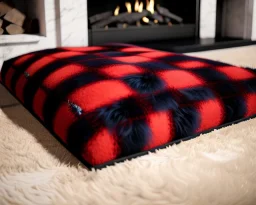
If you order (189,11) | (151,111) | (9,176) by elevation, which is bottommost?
(9,176)

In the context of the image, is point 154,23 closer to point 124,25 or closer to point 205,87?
point 124,25

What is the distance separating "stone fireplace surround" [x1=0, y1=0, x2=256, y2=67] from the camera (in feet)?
6.13

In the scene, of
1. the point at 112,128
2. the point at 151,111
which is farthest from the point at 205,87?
the point at 112,128

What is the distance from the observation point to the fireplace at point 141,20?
224cm

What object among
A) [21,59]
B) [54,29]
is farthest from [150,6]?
[21,59]

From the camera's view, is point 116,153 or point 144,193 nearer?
point 144,193

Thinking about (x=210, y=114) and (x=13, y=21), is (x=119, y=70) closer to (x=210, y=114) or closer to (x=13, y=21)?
(x=210, y=114)

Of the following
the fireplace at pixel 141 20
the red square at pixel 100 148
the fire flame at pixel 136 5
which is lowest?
the red square at pixel 100 148

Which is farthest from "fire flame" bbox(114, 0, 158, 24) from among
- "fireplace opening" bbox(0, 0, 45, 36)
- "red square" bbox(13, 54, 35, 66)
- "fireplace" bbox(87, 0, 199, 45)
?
"red square" bbox(13, 54, 35, 66)

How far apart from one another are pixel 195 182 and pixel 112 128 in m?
0.20

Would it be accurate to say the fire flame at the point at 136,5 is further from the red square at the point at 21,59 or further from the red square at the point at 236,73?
the red square at the point at 236,73

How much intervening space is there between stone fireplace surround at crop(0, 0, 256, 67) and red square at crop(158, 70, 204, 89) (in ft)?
3.74

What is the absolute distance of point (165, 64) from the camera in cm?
107

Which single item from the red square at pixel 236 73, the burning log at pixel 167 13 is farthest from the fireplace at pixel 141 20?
the red square at pixel 236 73
